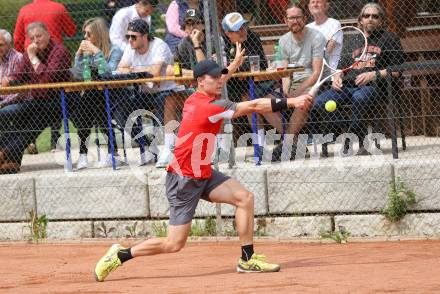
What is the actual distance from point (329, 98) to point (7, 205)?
4.10m

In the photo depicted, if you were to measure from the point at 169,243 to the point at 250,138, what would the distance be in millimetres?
3541

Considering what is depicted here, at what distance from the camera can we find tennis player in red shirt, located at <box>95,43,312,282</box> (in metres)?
9.84

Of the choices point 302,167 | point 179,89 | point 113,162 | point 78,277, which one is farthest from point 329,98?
point 78,277

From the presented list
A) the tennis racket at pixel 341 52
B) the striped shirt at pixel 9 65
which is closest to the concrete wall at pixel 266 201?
the striped shirt at pixel 9 65

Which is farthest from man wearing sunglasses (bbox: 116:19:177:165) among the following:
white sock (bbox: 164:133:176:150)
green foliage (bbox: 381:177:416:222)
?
green foliage (bbox: 381:177:416:222)

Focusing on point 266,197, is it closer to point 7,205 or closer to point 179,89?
point 179,89

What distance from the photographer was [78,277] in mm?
10711

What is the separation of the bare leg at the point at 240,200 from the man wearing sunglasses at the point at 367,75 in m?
2.45

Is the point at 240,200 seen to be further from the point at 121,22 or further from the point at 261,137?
the point at 121,22

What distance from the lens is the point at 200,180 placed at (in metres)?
10.0

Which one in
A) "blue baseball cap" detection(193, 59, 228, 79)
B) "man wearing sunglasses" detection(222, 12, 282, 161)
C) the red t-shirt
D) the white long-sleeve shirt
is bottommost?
the red t-shirt

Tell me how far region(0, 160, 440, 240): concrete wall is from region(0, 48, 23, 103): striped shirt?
3.19 feet

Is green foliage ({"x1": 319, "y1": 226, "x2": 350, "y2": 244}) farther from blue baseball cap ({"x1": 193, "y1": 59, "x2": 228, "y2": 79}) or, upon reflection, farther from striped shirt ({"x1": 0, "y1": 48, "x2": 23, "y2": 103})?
striped shirt ({"x1": 0, "y1": 48, "x2": 23, "y2": 103})

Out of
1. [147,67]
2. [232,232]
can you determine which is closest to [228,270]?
[232,232]
